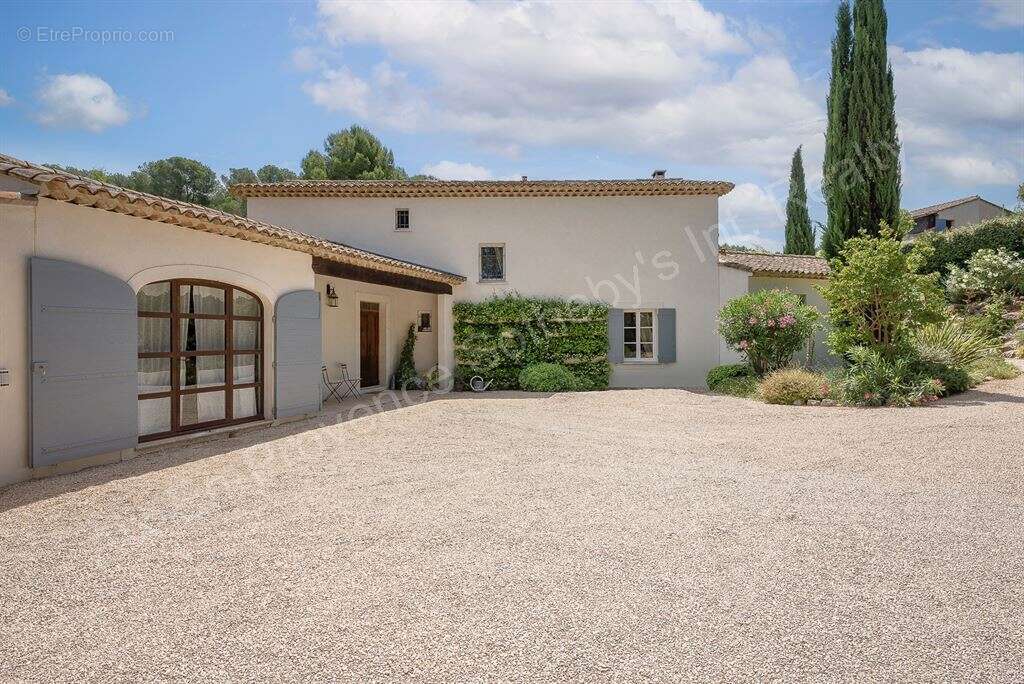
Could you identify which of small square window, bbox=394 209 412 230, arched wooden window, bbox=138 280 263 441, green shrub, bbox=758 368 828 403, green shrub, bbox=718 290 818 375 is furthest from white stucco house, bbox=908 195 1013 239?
arched wooden window, bbox=138 280 263 441

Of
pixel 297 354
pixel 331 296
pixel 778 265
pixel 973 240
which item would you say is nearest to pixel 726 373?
pixel 778 265

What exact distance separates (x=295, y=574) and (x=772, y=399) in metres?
10.3

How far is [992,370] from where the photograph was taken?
12047 mm

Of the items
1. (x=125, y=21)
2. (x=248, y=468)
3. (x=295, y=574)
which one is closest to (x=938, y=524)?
(x=295, y=574)

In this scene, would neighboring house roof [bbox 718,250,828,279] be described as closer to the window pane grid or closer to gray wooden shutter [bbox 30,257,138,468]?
the window pane grid

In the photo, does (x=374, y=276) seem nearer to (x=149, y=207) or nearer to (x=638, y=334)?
(x=149, y=207)

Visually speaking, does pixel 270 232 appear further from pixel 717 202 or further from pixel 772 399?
pixel 717 202

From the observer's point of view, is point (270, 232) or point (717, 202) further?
point (717, 202)

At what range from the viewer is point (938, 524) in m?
4.30

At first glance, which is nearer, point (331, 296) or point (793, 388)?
point (793, 388)

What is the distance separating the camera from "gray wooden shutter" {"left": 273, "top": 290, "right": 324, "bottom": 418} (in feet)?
29.0

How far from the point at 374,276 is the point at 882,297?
32.9ft

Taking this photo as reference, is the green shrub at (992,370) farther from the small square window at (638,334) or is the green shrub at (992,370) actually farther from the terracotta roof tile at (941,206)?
the terracotta roof tile at (941,206)

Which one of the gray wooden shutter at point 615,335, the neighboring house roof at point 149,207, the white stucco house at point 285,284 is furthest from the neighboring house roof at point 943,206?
the neighboring house roof at point 149,207
